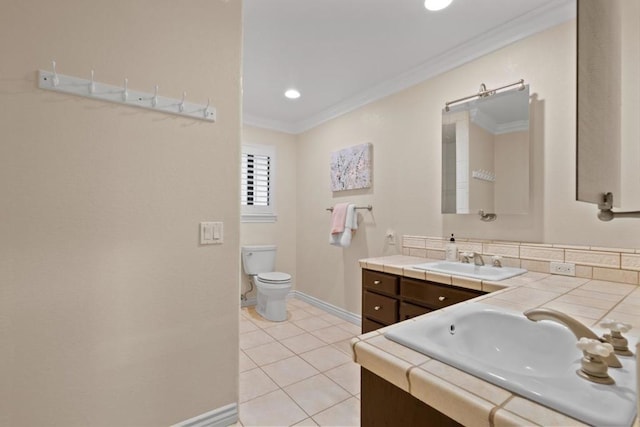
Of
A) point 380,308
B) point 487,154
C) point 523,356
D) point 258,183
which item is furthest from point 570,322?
point 258,183

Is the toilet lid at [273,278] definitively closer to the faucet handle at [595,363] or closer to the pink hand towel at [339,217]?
the pink hand towel at [339,217]

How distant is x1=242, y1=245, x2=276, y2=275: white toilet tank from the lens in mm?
3623

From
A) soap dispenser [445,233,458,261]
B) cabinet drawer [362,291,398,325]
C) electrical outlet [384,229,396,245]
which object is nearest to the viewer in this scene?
cabinet drawer [362,291,398,325]

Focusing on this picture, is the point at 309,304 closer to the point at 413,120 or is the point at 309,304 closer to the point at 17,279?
the point at 413,120

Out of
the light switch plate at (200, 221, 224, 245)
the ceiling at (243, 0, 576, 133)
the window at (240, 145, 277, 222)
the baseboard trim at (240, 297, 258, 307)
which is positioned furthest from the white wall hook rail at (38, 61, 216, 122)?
the baseboard trim at (240, 297, 258, 307)

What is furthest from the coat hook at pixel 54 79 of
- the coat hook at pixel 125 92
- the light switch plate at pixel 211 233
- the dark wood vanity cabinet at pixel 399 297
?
the dark wood vanity cabinet at pixel 399 297

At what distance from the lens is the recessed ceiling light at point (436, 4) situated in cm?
179

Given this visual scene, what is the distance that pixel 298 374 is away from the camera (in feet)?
7.08

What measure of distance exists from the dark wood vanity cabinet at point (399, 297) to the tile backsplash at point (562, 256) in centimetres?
59

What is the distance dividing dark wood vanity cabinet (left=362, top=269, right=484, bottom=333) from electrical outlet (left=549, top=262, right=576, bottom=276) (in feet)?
1.93

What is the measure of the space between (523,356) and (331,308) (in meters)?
2.73

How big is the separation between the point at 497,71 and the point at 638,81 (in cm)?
139

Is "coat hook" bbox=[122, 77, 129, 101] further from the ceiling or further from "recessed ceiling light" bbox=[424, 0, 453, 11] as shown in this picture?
"recessed ceiling light" bbox=[424, 0, 453, 11]

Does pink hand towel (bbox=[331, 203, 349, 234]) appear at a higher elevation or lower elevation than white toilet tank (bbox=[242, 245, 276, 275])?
higher
